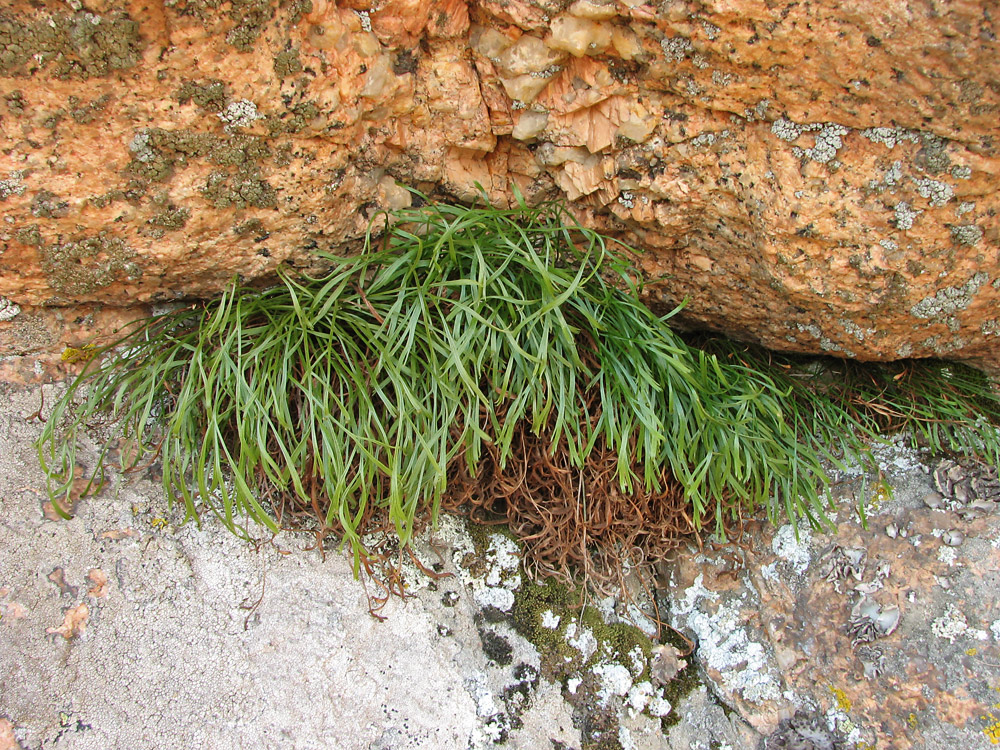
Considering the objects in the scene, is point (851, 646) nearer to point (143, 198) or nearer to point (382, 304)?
point (382, 304)

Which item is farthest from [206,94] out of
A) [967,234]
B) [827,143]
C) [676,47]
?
[967,234]

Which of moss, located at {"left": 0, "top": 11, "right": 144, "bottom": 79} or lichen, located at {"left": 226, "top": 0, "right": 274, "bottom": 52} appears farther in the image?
lichen, located at {"left": 226, "top": 0, "right": 274, "bottom": 52}

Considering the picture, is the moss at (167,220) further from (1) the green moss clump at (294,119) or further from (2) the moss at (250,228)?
(1) the green moss clump at (294,119)

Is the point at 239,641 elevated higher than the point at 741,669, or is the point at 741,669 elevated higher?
the point at 239,641

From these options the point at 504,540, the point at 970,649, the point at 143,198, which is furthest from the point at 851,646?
the point at 143,198

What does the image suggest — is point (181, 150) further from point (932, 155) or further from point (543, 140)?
point (932, 155)

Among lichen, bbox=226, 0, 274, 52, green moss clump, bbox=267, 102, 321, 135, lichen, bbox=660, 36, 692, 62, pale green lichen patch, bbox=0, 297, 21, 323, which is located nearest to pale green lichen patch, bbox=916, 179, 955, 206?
lichen, bbox=660, 36, 692, 62

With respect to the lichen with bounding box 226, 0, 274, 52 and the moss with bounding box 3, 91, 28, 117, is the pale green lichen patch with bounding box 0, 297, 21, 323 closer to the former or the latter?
the moss with bounding box 3, 91, 28, 117
